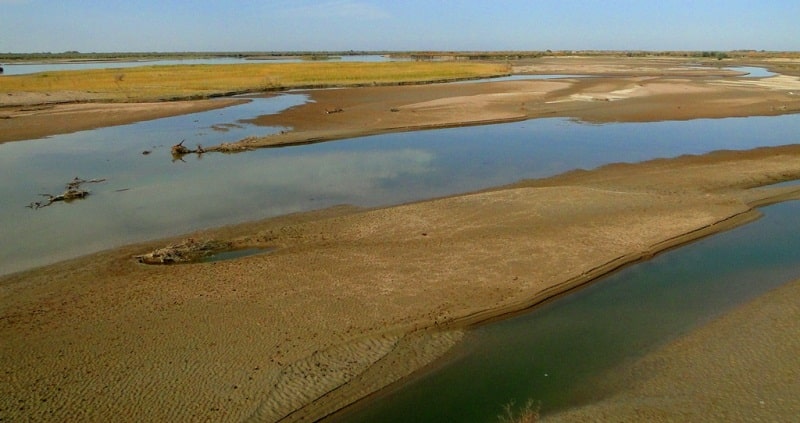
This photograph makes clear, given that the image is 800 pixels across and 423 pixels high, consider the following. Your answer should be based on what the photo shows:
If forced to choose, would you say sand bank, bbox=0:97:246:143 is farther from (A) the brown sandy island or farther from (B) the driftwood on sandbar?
(B) the driftwood on sandbar

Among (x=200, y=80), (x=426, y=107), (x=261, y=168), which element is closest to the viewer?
(x=261, y=168)

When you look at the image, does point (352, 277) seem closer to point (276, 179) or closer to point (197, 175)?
point (276, 179)

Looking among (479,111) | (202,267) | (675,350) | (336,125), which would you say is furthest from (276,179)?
(479,111)

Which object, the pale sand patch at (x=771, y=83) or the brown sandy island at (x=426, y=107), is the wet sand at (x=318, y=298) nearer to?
the brown sandy island at (x=426, y=107)

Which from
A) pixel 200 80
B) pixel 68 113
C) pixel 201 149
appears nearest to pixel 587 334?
pixel 201 149

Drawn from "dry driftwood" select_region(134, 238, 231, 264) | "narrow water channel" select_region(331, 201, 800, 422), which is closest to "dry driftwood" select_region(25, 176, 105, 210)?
"dry driftwood" select_region(134, 238, 231, 264)

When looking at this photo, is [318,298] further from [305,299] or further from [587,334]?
A: [587,334]
